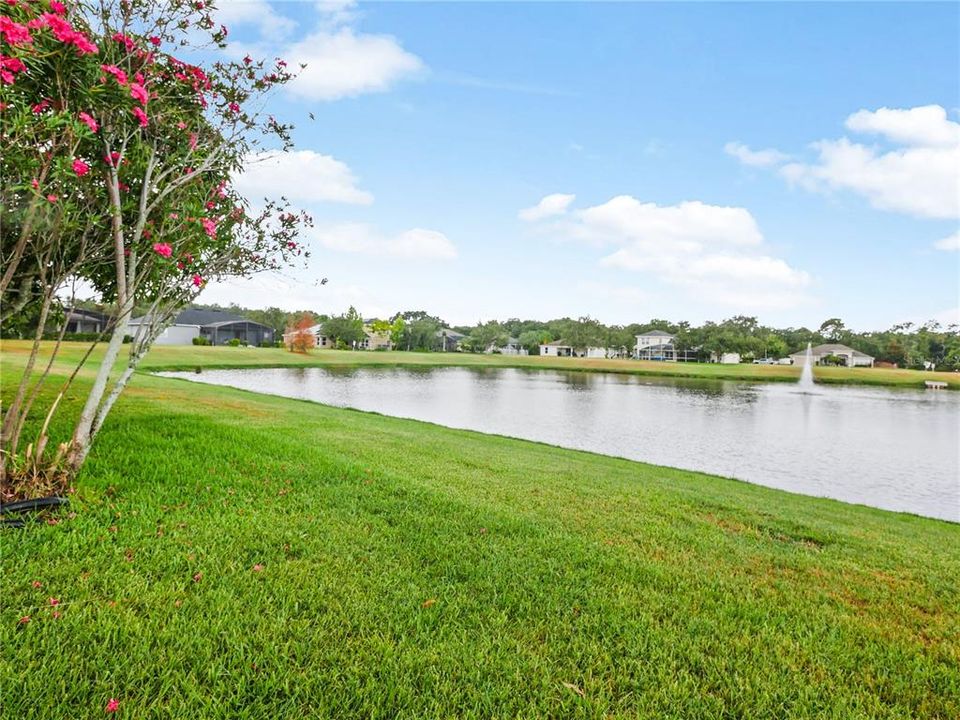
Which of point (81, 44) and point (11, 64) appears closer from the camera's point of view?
point (11, 64)

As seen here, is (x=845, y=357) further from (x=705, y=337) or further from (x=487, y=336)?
(x=487, y=336)

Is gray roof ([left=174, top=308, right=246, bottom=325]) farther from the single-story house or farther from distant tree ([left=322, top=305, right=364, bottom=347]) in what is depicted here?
the single-story house

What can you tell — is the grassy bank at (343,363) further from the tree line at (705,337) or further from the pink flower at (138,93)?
the pink flower at (138,93)

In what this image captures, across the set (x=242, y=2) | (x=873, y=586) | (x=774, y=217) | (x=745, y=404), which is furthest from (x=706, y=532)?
(x=774, y=217)

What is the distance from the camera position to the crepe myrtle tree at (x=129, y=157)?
327 cm

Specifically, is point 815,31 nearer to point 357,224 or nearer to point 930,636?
point 930,636

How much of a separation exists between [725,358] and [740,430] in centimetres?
8263

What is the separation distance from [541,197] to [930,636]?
38.7 metres

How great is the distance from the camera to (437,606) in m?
2.82

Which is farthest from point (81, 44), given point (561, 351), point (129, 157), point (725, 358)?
point (561, 351)

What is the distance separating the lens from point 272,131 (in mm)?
5582

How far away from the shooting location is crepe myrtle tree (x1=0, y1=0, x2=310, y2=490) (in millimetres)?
3273

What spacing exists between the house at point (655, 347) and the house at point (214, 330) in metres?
72.8

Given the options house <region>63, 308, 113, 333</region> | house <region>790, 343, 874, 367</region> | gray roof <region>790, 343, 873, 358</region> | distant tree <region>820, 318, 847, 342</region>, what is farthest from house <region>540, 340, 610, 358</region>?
house <region>63, 308, 113, 333</region>
